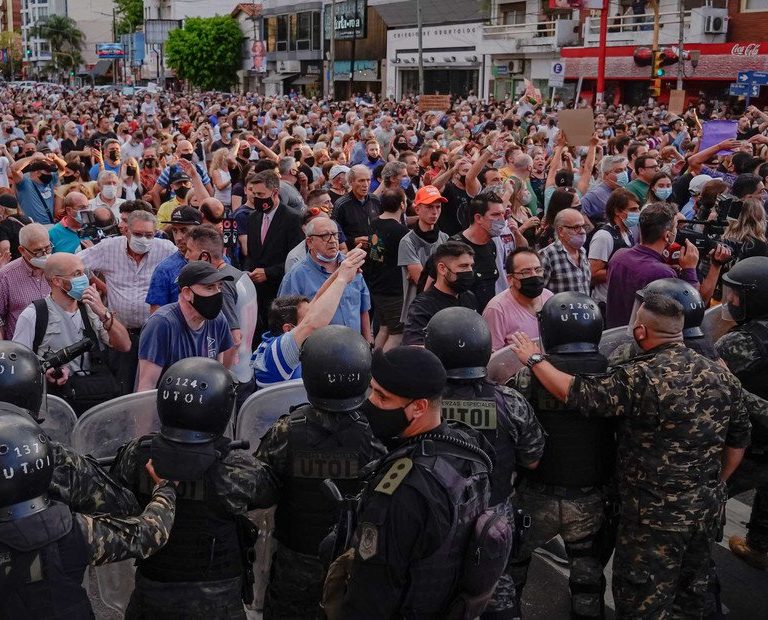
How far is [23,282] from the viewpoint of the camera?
5.84 meters

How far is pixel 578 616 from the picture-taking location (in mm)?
4320

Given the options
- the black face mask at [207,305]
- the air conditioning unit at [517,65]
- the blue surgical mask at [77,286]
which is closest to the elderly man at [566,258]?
the black face mask at [207,305]

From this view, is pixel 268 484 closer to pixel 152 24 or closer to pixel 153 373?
pixel 153 373

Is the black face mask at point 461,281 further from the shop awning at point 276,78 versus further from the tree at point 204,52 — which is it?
the tree at point 204,52

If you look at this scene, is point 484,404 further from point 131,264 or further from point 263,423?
point 131,264

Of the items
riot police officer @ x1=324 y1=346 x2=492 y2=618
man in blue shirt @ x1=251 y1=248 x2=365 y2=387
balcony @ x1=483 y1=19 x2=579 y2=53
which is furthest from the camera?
balcony @ x1=483 y1=19 x2=579 y2=53

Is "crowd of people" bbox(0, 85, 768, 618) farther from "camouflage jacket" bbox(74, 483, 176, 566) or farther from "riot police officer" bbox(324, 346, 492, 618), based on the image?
"camouflage jacket" bbox(74, 483, 176, 566)

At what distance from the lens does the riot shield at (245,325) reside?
530 centimetres

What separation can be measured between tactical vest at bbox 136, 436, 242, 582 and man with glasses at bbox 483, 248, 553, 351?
7.78 feet

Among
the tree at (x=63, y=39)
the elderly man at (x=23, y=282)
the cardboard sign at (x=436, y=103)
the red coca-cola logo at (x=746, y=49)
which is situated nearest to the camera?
the elderly man at (x=23, y=282)

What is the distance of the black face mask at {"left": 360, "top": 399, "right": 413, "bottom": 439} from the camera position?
292 centimetres

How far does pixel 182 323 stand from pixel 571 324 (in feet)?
6.66

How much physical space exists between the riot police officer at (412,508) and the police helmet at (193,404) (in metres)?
0.61

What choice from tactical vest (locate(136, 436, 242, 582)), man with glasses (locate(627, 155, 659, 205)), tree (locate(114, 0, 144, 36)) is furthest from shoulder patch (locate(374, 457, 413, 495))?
tree (locate(114, 0, 144, 36))
